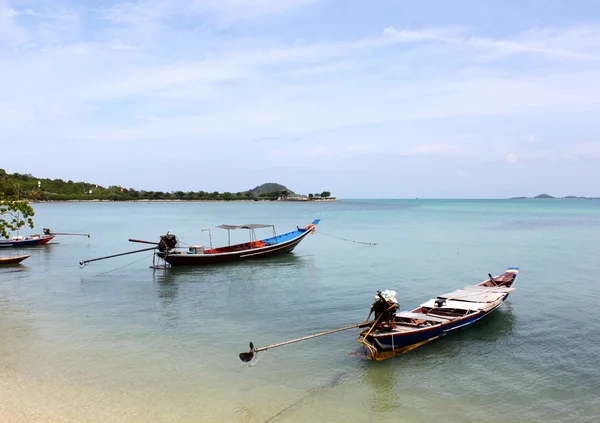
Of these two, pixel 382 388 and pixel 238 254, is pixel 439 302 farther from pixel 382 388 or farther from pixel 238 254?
pixel 238 254

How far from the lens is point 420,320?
12.4 meters

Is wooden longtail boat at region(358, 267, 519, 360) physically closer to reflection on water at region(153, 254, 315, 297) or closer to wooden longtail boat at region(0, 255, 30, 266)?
A: reflection on water at region(153, 254, 315, 297)

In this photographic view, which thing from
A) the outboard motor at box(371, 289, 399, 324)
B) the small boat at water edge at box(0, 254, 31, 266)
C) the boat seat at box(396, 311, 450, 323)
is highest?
the outboard motor at box(371, 289, 399, 324)

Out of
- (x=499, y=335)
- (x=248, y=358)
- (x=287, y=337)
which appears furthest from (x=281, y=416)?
(x=499, y=335)

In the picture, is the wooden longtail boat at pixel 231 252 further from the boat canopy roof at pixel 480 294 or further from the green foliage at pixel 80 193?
the green foliage at pixel 80 193

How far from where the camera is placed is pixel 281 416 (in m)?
8.77

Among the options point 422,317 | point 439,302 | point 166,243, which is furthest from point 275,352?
point 166,243

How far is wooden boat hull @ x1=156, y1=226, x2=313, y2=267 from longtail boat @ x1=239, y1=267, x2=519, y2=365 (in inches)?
587

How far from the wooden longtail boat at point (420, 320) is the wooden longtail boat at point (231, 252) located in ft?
45.3

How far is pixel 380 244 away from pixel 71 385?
2920cm

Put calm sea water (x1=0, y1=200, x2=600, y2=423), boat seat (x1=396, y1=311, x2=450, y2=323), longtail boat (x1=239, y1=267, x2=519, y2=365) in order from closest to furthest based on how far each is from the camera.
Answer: calm sea water (x1=0, y1=200, x2=600, y2=423)
longtail boat (x1=239, y1=267, x2=519, y2=365)
boat seat (x1=396, y1=311, x2=450, y2=323)

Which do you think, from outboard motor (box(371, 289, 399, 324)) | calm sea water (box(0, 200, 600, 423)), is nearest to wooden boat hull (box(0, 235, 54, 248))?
calm sea water (box(0, 200, 600, 423))

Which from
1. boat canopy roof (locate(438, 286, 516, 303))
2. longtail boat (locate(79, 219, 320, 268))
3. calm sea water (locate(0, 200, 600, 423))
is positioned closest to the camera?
calm sea water (locate(0, 200, 600, 423))

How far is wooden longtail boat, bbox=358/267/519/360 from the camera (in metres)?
11.3
